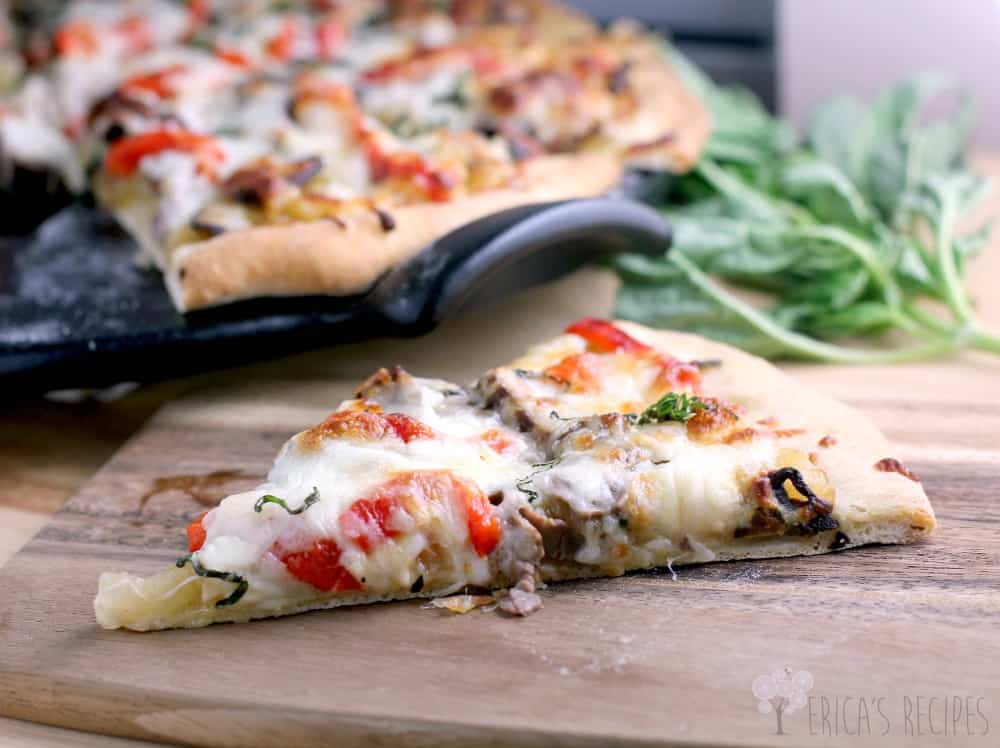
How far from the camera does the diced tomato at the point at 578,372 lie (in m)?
2.34

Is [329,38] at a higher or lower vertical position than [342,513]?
higher

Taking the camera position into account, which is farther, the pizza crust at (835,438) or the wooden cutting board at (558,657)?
the pizza crust at (835,438)

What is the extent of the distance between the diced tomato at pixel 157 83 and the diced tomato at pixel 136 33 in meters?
0.43

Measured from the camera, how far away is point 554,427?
215 cm

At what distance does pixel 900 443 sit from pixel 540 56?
5.84 feet

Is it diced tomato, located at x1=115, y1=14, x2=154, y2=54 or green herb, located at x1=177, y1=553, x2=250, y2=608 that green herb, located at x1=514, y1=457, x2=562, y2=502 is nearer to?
green herb, located at x1=177, y1=553, x2=250, y2=608

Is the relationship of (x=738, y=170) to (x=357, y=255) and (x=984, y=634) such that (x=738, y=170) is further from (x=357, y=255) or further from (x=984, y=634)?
(x=984, y=634)

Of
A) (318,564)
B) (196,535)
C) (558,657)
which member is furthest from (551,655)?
(196,535)

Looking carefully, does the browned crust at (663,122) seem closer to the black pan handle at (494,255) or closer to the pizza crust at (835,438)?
the black pan handle at (494,255)

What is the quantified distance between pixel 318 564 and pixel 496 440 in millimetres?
394

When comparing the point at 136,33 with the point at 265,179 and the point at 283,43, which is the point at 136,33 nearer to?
the point at 283,43

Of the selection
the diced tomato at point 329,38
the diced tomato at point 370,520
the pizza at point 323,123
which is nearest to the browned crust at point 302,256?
the pizza at point 323,123

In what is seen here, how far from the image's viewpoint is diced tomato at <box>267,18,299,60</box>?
3.75m

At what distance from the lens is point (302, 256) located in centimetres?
263
